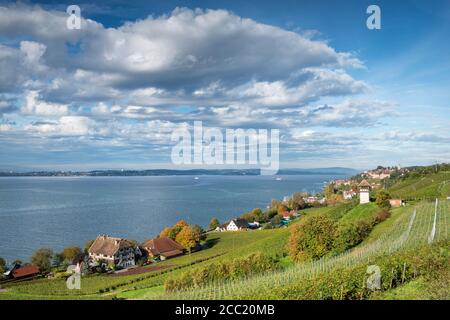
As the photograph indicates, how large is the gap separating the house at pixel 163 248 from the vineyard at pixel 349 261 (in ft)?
76.1

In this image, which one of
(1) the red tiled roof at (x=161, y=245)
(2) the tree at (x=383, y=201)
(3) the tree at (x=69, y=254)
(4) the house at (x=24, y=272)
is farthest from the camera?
(1) the red tiled roof at (x=161, y=245)

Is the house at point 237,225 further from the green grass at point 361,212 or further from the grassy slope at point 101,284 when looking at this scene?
the green grass at point 361,212

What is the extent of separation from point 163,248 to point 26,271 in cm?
1330

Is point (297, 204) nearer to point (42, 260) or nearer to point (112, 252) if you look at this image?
point (112, 252)

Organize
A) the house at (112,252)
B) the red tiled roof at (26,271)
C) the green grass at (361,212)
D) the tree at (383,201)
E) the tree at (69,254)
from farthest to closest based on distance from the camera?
1. the tree at (383,201)
2. the house at (112,252)
3. the tree at (69,254)
4. the green grass at (361,212)
5. the red tiled roof at (26,271)

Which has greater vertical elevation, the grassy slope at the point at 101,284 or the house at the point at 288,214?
the grassy slope at the point at 101,284

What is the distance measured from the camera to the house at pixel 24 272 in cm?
3259

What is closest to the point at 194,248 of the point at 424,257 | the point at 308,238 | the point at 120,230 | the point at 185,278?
the point at 120,230

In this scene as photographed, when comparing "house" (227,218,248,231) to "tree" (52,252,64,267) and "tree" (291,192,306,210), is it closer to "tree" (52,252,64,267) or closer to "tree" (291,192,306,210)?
"tree" (291,192,306,210)

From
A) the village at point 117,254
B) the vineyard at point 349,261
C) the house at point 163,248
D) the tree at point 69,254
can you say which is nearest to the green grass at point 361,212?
the village at point 117,254

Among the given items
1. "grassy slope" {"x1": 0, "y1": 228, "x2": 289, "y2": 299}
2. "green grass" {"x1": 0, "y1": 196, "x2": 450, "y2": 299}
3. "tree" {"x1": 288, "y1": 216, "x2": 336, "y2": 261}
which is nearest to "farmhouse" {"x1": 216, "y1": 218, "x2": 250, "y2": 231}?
"grassy slope" {"x1": 0, "y1": 228, "x2": 289, "y2": 299}

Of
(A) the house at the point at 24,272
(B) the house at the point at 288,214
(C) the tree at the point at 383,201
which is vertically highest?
(C) the tree at the point at 383,201
